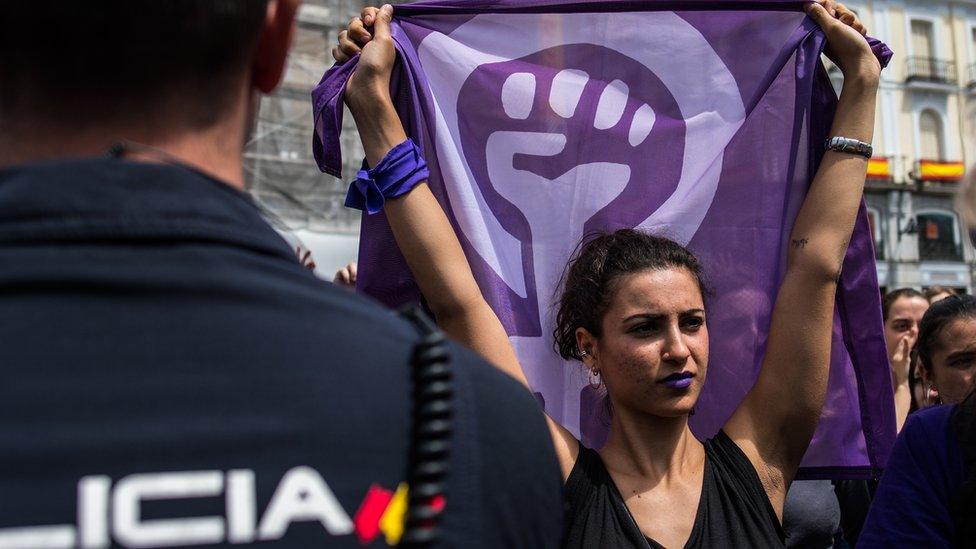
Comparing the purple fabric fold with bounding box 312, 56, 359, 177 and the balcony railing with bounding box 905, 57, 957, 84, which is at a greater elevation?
the balcony railing with bounding box 905, 57, 957, 84

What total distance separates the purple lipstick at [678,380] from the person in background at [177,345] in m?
1.38

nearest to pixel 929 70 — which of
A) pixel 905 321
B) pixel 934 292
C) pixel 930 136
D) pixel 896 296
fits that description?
pixel 930 136

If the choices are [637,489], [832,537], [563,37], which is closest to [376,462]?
[637,489]

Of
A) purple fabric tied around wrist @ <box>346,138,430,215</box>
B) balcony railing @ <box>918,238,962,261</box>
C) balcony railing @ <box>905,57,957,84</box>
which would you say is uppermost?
balcony railing @ <box>905,57,957,84</box>

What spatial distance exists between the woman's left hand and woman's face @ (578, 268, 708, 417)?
71 cm

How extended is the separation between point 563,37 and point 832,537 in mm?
1990

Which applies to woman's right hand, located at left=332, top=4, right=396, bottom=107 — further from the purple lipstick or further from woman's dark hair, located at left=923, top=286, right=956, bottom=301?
woman's dark hair, located at left=923, top=286, right=956, bottom=301

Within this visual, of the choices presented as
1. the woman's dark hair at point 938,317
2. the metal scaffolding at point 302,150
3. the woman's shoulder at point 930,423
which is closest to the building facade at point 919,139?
the metal scaffolding at point 302,150

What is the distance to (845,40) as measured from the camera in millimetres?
2438

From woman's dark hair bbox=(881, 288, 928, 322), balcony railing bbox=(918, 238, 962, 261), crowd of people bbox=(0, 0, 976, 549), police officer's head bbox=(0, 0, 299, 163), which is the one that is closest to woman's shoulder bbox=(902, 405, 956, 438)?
crowd of people bbox=(0, 0, 976, 549)

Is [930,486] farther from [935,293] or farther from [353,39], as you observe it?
[935,293]

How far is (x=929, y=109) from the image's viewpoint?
28.2 meters

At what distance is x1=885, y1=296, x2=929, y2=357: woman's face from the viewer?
15.3 ft

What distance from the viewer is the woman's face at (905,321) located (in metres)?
4.66
